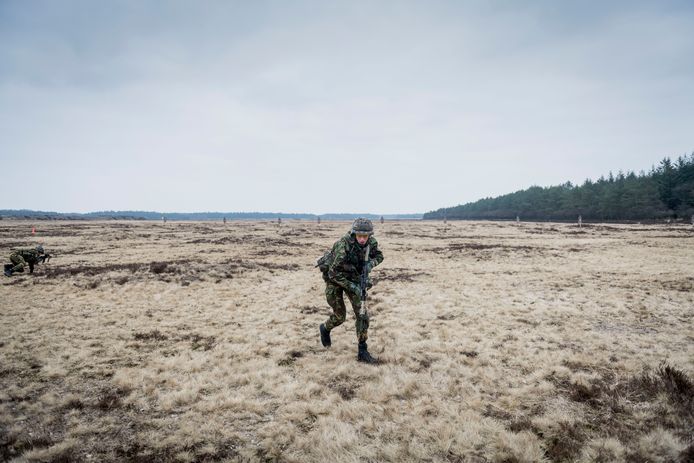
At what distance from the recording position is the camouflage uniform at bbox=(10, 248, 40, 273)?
1753cm

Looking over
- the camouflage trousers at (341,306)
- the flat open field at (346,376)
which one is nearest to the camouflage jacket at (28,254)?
the flat open field at (346,376)

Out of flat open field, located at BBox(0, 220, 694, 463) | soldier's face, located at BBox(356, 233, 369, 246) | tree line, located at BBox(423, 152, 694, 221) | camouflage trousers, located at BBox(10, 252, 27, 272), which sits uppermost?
tree line, located at BBox(423, 152, 694, 221)

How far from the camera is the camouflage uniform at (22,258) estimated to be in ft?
57.5

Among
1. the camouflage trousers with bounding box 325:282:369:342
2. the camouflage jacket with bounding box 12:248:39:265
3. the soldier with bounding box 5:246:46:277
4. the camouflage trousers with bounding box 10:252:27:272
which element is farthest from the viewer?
the camouflage jacket with bounding box 12:248:39:265

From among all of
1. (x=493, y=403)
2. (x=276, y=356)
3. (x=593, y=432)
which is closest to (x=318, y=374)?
(x=276, y=356)

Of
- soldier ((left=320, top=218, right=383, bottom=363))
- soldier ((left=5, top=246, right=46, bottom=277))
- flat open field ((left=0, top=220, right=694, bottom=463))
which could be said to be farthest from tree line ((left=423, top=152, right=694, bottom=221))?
soldier ((left=5, top=246, right=46, bottom=277))

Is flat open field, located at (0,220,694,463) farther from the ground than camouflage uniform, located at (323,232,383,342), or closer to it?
closer to it

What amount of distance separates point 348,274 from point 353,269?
161 millimetres

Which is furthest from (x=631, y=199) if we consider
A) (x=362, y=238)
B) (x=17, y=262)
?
(x=17, y=262)

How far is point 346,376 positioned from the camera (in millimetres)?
7078

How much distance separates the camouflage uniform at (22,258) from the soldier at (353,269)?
18.8 m

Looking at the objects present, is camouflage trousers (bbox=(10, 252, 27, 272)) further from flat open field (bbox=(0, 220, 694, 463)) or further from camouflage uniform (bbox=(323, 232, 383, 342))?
camouflage uniform (bbox=(323, 232, 383, 342))

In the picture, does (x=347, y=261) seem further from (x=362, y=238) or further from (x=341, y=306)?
(x=341, y=306)

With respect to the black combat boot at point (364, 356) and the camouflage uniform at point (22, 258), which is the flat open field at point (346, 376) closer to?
the black combat boot at point (364, 356)
